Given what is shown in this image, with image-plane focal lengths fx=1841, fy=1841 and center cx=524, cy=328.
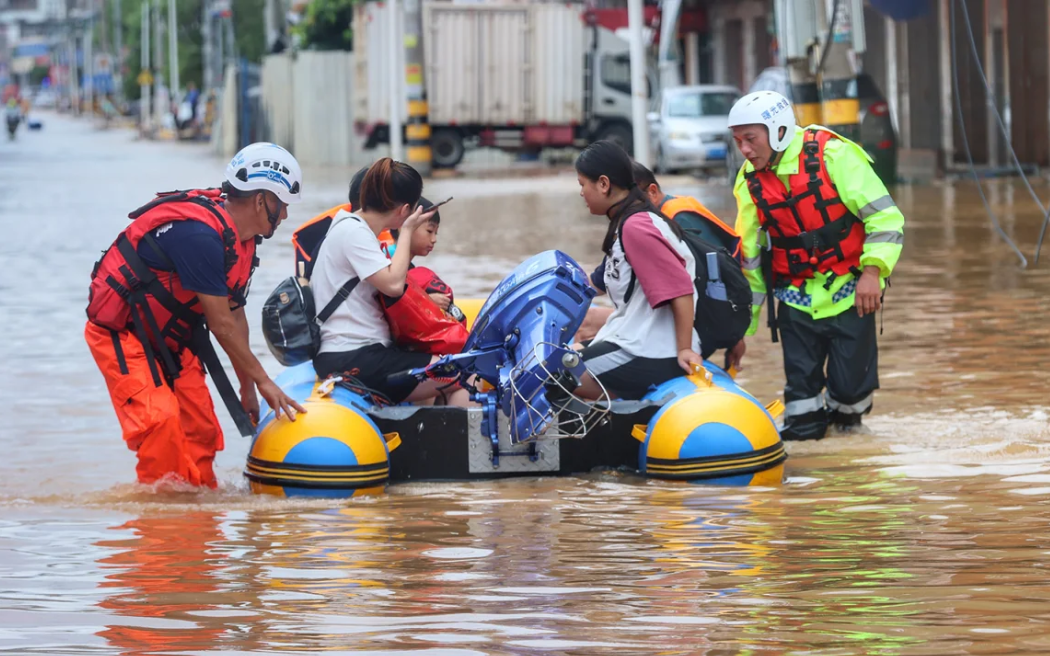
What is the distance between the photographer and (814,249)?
26.2 feet

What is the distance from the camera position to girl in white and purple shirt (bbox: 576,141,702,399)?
23.6 feet

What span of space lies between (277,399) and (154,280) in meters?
0.66

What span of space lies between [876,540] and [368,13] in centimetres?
3258

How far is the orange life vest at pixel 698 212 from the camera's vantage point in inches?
311

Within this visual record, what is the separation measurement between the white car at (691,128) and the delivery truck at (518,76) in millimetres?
3735

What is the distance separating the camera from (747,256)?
8.14 m

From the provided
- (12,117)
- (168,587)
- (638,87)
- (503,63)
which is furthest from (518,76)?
(12,117)

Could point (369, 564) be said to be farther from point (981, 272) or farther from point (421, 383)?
point (981, 272)

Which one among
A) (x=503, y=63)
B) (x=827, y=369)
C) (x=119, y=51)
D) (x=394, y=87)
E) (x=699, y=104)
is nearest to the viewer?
(x=827, y=369)

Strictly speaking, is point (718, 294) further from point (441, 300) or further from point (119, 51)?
point (119, 51)

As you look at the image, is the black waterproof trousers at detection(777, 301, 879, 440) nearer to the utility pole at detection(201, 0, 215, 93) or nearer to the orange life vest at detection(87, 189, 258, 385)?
the orange life vest at detection(87, 189, 258, 385)

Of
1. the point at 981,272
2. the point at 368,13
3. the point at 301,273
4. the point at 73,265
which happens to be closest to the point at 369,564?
the point at 301,273

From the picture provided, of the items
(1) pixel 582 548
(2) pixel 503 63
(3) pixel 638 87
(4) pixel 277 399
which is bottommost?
(1) pixel 582 548

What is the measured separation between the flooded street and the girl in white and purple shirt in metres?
0.44
